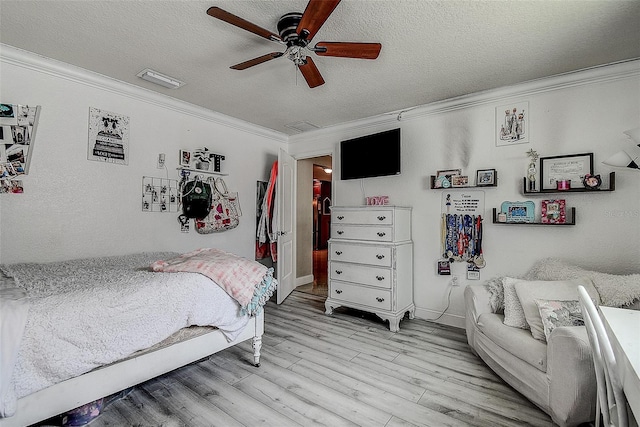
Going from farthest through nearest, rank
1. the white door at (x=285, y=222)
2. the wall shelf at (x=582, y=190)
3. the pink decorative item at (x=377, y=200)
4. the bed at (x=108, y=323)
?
the white door at (x=285, y=222) → the pink decorative item at (x=377, y=200) → the wall shelf at (x=582, y=190) → the bed at (x=108, y=323)

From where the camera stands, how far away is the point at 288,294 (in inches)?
173

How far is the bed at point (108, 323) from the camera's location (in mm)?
1294

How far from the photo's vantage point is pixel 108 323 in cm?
150

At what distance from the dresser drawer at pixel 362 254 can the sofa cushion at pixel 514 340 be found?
1.04 m

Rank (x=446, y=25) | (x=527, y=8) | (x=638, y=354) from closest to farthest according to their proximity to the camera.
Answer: (x=638, y=354)
(x=527, y=8)
(x=446, y=25)

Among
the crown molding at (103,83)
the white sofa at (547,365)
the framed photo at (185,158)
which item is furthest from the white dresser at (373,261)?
the crown molding at (103,83)

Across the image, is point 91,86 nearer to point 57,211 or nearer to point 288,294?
point 57,211

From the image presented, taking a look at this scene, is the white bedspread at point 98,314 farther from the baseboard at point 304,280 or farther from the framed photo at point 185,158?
the baseboard at point 304,280

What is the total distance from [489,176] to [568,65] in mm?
1087

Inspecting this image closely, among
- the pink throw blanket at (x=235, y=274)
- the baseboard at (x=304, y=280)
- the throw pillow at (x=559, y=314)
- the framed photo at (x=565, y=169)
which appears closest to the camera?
the throw pillow at (x=559, y=314)

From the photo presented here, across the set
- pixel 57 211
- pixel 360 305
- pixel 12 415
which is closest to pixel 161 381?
pixel 12 415

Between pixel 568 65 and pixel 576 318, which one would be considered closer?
pixel 576 318

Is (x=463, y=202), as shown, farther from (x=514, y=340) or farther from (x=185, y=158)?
(x=185, y=158)

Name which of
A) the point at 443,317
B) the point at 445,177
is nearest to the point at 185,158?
the point at 445,177
